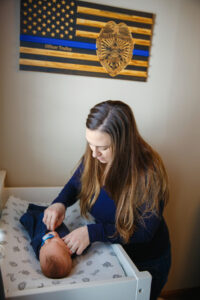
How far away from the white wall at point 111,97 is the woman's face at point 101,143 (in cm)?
59

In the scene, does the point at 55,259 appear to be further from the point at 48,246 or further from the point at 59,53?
the point at 59,53

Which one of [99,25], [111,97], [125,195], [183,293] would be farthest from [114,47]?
[183,293]

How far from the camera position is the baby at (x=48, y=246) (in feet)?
3.15

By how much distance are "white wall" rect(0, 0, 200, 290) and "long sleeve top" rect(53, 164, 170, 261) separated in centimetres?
38

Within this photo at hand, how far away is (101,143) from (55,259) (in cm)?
52

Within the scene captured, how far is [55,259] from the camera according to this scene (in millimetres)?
977

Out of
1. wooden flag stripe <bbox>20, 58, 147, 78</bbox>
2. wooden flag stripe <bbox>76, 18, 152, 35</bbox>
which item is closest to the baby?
wooden flag stripe <bbox>20, 58, 147, 78</bbox>

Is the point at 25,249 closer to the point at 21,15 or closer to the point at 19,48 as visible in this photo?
the point at 19,48

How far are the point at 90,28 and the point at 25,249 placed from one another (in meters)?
1.35

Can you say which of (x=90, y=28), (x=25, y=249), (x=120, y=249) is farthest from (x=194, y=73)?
(x=25, y=249)

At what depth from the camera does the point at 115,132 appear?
114 centimetres

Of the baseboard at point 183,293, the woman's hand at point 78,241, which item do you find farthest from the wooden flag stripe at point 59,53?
the baseboard at point 183,293

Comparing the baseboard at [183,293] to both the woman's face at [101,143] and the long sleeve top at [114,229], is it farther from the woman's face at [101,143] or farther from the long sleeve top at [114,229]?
the woman's face at [101,143]

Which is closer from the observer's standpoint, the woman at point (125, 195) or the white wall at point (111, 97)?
the woman at point (125, 195)
